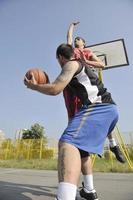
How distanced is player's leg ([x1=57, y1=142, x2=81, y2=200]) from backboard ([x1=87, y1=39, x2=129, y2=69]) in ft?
18.1

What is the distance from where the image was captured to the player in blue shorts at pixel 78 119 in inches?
87.4

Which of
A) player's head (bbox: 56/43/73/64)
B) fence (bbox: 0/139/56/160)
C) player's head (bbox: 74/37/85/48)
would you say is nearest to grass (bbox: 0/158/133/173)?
player's head (bbox: 74/37/85/48)

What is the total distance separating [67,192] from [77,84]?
3.23ft

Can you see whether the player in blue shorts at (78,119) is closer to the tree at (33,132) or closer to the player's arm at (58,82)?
the player's arm at (58,82)

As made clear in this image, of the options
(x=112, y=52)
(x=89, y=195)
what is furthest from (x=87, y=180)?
(x=112, y=52)

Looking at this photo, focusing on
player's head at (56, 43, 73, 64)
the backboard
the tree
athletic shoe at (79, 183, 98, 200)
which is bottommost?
athletic shoe at (79, 183, 98, 200)

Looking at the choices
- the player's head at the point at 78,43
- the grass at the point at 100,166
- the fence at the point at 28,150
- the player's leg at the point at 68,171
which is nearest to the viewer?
the player's leg at the point at 68,171

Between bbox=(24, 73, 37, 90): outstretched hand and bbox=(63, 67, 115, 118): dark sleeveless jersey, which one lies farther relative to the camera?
bbox=(63, 67, 115, 118): dark sleeveless jersey

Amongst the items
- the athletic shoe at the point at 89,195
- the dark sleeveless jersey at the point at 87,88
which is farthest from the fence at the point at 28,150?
the dark sleeveless jersey at the point at 87,88

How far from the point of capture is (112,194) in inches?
135

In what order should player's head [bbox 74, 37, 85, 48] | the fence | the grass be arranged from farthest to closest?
1. the fence
2. the grass
3. player's head [bbox 74, 37, 85, 48]

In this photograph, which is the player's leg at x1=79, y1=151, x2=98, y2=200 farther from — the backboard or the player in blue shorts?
the backboard

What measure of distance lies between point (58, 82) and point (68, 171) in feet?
2.40

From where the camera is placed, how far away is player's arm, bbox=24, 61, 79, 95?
2400mm
